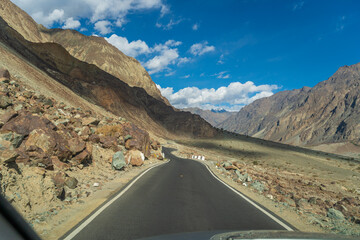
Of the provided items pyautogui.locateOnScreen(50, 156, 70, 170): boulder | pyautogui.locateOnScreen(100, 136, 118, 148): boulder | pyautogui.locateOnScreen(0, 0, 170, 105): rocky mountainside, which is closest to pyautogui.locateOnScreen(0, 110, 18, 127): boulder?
pyautogui.locateOnScreen(50, 156, 70, 170): boulder

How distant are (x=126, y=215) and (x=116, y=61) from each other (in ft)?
359

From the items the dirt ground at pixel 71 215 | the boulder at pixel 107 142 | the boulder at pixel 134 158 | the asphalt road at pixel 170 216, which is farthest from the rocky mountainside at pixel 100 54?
the asphalt road at pixel 170 216

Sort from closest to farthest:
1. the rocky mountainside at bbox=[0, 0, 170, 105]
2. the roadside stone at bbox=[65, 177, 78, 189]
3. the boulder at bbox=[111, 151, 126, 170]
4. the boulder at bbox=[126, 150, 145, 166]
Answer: the roadside stone at bbox=[65, 177, 78, 189]
the boulder at bbox=[111, 151, 126, 170]
the boulder at bbox=[126, 150, 145, 166]
the rocky mountainside at bbox=[0, 0, 170, 105]

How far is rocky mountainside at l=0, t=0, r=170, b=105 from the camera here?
100625mm

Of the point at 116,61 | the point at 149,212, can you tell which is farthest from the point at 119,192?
the point at 116,61

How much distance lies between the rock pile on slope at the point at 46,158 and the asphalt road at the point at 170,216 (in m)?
1.56

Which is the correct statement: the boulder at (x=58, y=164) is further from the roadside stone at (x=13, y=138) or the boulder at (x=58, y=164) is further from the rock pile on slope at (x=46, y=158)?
the roadside stone at (x=13, y=138)

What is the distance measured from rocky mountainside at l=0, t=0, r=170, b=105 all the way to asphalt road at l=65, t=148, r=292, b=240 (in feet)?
320

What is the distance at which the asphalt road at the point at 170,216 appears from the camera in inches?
197

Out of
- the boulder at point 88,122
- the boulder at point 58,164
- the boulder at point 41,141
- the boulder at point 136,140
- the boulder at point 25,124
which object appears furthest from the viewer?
the boulder at point 136,140

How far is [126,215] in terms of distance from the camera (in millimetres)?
5984

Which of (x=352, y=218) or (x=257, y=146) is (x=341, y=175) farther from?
(x=257, y=146)

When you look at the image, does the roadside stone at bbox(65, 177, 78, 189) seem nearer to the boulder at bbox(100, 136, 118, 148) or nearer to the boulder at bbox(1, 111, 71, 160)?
the boulder at bbox(1, 111, 71, 160)

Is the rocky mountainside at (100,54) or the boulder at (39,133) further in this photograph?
the rocky mountainside at (100,54)
